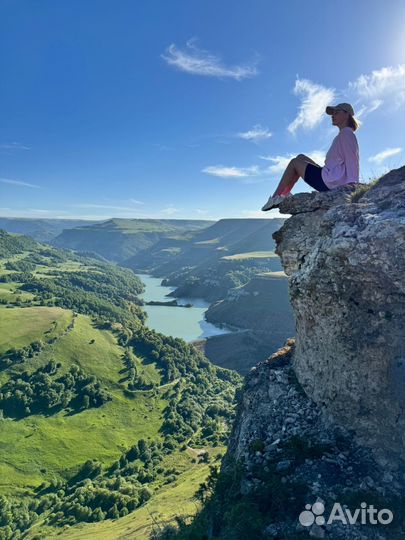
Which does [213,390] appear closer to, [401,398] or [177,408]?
[177,408]

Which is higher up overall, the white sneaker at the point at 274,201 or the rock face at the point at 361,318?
the white sneaker at the point at 274,201

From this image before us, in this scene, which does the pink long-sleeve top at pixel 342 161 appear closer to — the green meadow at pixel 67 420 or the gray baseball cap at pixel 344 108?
the gray baseball cap at pixel 344 108

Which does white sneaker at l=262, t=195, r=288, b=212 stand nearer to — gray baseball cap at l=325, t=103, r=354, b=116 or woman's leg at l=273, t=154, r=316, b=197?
woman's leg at l=273, t=154, r=316, b=197

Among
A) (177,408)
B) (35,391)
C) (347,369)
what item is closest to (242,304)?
(177,408)

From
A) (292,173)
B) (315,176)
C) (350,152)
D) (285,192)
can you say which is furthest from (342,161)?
(285,192)

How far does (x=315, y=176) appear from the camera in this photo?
11406mm

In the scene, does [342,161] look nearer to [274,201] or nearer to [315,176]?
[315,176]

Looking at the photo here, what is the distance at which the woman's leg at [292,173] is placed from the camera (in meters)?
11.5

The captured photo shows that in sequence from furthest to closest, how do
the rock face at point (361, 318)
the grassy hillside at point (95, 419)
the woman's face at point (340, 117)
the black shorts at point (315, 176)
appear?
1. the grassy hillside at point (95, 419)
2. the black shorts at point (315, 176)
3. the woman's face at point (340, 117)
4. the rock face at point (361, 318)

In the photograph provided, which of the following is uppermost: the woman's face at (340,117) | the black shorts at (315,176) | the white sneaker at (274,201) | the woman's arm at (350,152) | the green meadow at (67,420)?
the woman's face at (340,117)

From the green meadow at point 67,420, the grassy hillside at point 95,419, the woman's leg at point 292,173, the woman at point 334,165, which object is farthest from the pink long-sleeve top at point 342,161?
the green meadow at point 67,420

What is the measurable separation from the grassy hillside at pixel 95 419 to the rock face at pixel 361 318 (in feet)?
153

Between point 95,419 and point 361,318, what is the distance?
106308 millimetres

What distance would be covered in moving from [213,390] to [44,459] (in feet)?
176
